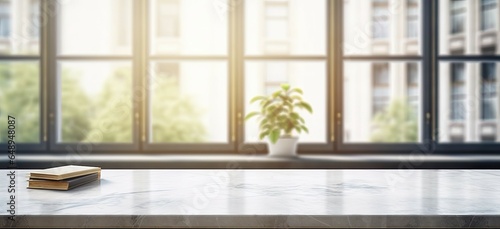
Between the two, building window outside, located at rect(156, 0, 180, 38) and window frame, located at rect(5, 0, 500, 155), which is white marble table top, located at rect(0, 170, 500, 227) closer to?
window frame, located at rect(5, 0, 500, 155)

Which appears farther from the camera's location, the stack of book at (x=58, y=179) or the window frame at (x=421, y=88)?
the window frame at (x=421, y=88)

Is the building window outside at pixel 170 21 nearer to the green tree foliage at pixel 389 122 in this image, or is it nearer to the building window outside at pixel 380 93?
the green tree foliage at pixel 389 122

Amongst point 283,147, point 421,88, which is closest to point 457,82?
point 421,88

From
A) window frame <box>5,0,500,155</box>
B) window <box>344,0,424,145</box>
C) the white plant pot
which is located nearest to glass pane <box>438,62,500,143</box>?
window <box>344,0,424,145</box>

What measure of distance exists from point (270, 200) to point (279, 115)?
2.44 meters

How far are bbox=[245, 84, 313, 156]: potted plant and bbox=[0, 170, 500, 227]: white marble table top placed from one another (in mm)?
1708

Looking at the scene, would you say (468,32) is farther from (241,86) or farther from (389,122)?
(241,86)

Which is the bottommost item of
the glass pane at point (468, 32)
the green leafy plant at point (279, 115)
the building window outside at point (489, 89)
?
the green leafy plant at point (279, 115)

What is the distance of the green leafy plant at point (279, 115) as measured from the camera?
387 cm

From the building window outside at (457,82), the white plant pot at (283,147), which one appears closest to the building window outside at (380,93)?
the building window outside at (457,82)

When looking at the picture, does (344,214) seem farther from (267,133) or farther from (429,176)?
(267,133)

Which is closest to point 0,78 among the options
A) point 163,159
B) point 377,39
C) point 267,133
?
point 163,159

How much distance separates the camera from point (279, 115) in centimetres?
390

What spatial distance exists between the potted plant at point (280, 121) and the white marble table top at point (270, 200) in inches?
67.3
